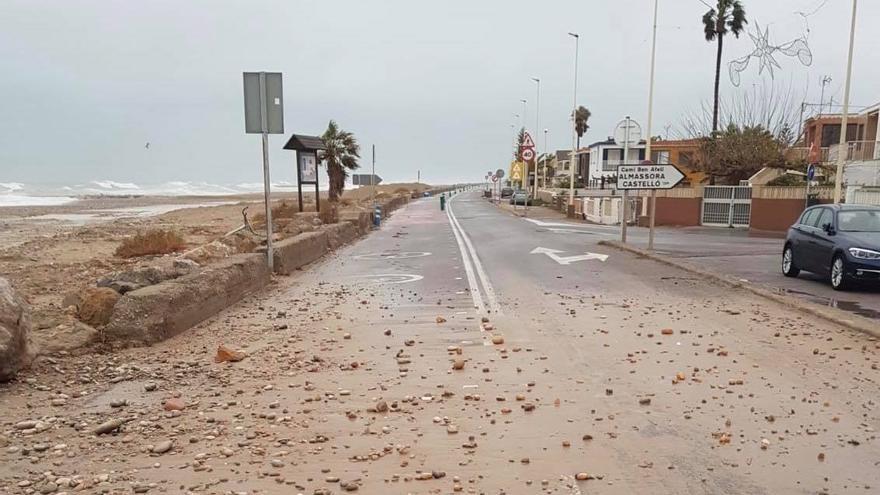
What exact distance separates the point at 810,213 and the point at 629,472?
11084mm

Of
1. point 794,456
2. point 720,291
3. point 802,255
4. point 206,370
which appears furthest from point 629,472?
point 802,255

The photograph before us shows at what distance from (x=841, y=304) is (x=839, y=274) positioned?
1.50m

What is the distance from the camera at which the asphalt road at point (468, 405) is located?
12.6ft

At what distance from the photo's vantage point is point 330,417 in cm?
479

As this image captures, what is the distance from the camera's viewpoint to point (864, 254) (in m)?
10.4

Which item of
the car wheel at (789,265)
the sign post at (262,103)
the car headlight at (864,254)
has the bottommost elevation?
the car wheel at (789,265)

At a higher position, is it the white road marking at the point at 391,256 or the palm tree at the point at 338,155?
the palm tree at the point at 338,155

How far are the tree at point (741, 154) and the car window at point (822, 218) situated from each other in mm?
24766

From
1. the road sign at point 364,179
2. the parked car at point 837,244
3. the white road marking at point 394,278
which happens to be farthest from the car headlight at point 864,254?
the road sign at point 364,179

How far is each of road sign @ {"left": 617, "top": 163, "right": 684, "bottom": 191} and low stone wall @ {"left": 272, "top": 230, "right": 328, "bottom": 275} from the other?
854cm

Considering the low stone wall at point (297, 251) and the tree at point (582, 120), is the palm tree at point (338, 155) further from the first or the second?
the tree at point (582, 120)

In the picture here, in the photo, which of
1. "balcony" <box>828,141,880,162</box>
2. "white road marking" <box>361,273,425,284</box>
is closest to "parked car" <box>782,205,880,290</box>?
"white road marking" <box>361,273,425,284</box>

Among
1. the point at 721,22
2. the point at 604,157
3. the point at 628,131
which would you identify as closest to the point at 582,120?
the point at 604,157

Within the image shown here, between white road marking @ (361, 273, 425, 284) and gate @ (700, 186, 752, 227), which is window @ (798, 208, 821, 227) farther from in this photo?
gate @ (700, 186, 752, 227)
